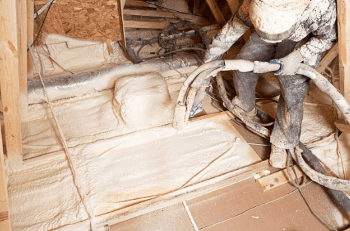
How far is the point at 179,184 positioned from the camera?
219cm

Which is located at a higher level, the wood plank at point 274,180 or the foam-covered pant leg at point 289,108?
the foam-covered pant leg at point 289,108

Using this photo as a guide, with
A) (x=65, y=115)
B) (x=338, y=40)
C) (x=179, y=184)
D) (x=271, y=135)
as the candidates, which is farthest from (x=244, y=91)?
(x=65, y=115)

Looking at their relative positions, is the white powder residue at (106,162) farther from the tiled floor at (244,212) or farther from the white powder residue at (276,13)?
the white powder residue at (276,13)

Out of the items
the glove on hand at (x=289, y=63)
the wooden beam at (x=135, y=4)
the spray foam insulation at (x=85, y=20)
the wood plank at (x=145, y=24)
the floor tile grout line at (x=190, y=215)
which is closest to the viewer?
the glove on hand at (x=289, y=63)

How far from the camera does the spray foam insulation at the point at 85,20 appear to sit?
318 cm

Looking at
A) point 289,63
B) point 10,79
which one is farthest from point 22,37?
point 289,63

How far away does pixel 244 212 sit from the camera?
6.66ft

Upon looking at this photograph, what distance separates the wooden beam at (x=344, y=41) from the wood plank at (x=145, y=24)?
7.57ft

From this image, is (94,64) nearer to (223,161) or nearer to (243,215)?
(223,161)

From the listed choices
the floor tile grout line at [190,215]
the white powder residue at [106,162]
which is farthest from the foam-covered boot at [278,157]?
the floor tile grout line at [190,215]

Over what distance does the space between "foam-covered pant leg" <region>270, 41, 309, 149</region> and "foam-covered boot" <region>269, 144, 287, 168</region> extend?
0.18ft

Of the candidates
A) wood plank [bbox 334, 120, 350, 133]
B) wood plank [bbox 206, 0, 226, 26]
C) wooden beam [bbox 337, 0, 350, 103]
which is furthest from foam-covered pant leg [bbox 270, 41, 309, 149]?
wood plank [bbox 206, 0, 226, 26]

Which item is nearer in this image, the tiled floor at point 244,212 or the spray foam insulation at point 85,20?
the tiled floor at point 244,212

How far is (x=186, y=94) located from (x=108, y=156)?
2.66 ft
